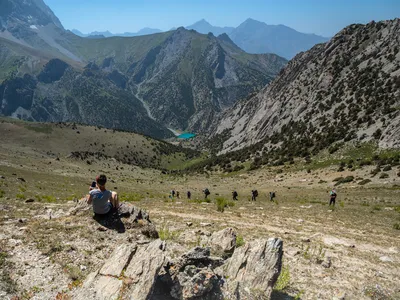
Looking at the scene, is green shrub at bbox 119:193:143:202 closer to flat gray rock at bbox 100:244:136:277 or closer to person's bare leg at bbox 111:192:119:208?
person's bare leg at bbox 111:192:119:208

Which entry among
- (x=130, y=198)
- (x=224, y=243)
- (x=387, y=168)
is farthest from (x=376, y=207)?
(x=130, y=198)

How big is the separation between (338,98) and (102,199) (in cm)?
9738

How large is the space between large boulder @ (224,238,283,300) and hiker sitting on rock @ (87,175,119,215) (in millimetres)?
6182

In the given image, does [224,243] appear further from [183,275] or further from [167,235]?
[183,275]

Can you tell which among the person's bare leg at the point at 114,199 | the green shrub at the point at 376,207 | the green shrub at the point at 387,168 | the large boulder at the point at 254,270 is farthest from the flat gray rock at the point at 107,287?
the green shrub at the point at 387,168

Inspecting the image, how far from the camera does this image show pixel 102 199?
1298 cm

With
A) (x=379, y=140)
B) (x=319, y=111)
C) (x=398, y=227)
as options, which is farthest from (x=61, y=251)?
(x=319, y=111)

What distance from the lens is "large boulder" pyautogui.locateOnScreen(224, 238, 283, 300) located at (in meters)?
9.03

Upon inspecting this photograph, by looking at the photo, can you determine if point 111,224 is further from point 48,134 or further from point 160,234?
point 48,134

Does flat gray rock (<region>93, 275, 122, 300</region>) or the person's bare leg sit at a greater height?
the person's bare leg

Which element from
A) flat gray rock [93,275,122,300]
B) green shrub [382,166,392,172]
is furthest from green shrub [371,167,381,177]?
flat gray rock [93,275,122,300]

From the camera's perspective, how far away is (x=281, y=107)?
12631 centimetres

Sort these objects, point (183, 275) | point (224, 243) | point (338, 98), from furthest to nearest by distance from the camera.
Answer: point (338, 98), point (224, 243), point (183, 275)

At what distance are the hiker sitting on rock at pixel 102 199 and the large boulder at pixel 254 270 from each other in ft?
20.3
